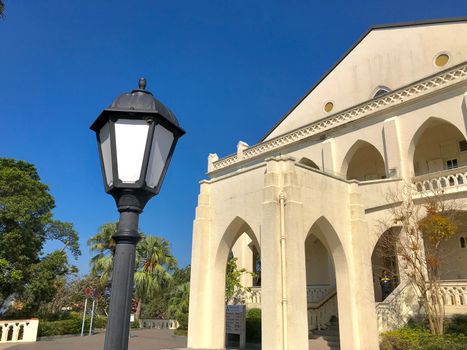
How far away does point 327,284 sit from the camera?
1903 centimetres

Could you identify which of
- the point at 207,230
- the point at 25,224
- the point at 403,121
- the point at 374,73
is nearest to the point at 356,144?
the point at 403,121

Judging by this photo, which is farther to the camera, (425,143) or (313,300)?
(425,143)

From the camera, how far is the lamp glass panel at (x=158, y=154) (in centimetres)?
285

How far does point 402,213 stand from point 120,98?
13.7 metres

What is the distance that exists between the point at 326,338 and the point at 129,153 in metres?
14.4

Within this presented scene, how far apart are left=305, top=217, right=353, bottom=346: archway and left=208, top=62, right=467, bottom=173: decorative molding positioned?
5560 millimetres

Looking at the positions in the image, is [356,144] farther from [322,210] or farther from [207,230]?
[207,230]

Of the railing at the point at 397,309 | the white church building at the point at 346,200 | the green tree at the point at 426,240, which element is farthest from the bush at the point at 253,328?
the green tree at the point at 426,240

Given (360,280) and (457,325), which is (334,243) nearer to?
(360,280)

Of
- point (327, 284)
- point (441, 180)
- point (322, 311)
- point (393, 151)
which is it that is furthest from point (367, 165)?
point (322, 311)

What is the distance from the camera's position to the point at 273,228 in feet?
40.0

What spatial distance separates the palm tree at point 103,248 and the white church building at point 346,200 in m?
11.8

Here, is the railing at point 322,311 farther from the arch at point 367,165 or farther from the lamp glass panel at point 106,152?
the lamp glass panel at point 106,152

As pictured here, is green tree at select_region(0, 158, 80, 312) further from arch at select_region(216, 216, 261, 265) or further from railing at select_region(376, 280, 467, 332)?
railing at select_region(376, 280, 467, 332)
